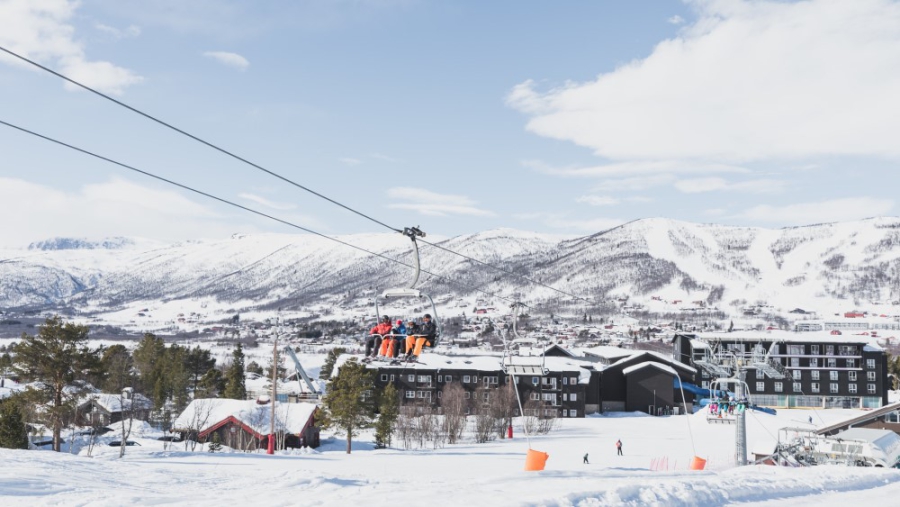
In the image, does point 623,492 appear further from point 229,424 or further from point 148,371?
point 148,371

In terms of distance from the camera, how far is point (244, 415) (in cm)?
5884

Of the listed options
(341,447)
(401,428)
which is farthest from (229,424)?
(401,428)

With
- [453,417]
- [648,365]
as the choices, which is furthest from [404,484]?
[648,365]

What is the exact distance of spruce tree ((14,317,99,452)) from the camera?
140 ft

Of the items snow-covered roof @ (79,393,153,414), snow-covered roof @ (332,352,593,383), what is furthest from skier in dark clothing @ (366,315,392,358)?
snow-covered roof @ (79,393,153,414)

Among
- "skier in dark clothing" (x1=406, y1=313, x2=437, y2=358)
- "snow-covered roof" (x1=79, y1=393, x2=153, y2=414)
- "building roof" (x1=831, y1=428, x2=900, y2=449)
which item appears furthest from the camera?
"snow-covered roof" (x1=79, y1=393, x2=153, y2=414)

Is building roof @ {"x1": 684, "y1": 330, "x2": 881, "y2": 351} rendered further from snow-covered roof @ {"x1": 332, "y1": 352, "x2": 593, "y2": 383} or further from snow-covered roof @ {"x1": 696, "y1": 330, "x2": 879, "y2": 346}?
snow-covered roof @ {"x1": 332, "y1": 352, "x2": 593, "y2": 383}

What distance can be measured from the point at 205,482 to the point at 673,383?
7496 cm

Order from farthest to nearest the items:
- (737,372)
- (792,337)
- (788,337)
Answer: (788,337) < (792,337) < (737,372)

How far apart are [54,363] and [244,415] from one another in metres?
18.6

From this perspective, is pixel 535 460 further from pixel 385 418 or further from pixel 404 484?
pixel 385 418

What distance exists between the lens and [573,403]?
82500 millimetres

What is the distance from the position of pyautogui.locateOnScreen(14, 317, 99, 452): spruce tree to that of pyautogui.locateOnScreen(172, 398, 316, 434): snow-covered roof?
48.7 ft

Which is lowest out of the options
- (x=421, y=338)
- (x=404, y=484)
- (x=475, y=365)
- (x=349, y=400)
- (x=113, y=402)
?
(x=113, y=402)
